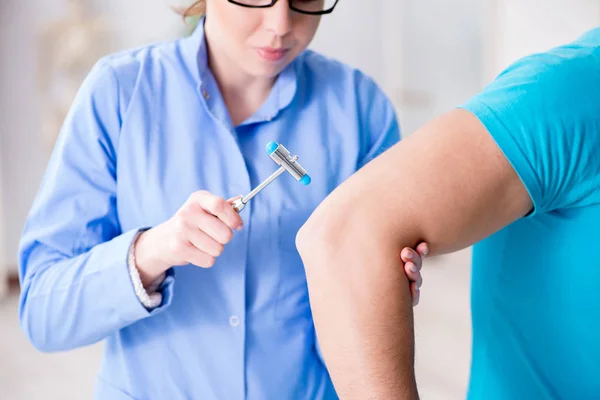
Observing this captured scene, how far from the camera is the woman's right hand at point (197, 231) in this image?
104 cm

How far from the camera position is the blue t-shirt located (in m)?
0.88

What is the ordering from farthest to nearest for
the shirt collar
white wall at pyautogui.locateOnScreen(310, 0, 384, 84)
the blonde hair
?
1. white wall at pyautogui.locateOnScreen(310, 0, 384, 84)
2. the blonde hair
3. the shirt collar

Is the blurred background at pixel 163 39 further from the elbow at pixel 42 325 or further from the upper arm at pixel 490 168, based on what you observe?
the elbow at pixel 42 325

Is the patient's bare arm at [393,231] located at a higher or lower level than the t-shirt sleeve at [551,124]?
lower

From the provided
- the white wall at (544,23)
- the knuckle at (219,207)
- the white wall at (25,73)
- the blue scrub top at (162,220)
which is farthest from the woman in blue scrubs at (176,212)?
the white wall at (25,73)

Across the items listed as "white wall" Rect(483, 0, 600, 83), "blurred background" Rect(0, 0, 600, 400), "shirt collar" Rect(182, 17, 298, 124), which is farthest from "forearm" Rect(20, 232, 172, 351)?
"blurred background" Rect(0, 0, 600, 400)

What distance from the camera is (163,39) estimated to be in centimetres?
406

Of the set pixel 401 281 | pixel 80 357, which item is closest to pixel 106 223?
pixel 401 281

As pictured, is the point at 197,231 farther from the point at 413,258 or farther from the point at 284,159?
the point at 413,258

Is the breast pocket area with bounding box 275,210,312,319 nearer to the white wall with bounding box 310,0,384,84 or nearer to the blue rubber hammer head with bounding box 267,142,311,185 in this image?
the blue rubber hammer head with bounding box 267,142,311,185

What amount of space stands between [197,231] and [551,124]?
495 mm

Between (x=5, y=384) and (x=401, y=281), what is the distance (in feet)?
8.79

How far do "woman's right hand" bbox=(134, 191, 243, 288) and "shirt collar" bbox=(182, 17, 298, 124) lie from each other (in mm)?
238

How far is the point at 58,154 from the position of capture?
47.0 inches
